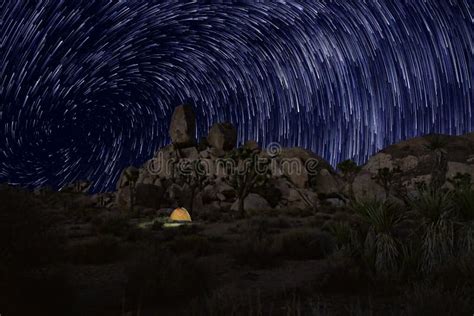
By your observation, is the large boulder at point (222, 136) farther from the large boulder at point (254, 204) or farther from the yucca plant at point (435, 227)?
the yucca plant at point (435, 227)

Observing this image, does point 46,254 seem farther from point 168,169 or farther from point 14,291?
point 168,169

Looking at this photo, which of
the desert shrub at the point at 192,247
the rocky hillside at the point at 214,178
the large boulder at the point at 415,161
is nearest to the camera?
the desert shrub at the point at 192,247

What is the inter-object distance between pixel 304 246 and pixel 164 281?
22.7 feet

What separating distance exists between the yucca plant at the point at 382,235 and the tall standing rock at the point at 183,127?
2258 inches

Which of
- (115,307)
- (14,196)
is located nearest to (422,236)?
(115,307)

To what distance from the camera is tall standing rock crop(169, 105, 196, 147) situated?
66.2 meters

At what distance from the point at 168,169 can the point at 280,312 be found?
5281cm

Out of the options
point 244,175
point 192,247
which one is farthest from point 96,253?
point 244,175

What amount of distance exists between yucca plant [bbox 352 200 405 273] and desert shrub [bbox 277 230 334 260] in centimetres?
326

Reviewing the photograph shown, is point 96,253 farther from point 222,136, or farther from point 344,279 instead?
point 222,136

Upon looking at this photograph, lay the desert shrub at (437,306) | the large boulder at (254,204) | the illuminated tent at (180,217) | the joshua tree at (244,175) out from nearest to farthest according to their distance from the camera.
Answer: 1. the desert shrub at (437,306)
2. the illuminated tent at (180,217)
3. the joshua tree at (244,175)
4. the large boulder at (254,204)

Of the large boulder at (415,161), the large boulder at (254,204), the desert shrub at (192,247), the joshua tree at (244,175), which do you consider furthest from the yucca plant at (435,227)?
the large boulder at (415,161)

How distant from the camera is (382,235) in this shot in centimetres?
948

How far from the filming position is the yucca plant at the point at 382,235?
363 inches
